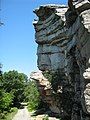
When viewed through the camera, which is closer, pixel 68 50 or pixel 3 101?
pixel 68 50

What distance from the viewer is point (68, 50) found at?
29.3 m

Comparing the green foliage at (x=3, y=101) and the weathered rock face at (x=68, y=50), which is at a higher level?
the weathered rock face at (x=68, y=50)

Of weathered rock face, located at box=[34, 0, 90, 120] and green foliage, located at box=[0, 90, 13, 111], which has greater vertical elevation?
weathered rock face, located at box=[34, 0, 90, 120]

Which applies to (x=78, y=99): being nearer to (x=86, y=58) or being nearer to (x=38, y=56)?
(x=86, y=58)

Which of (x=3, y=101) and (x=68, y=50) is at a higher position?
(x=68, y=50)

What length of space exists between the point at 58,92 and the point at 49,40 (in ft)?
28.7

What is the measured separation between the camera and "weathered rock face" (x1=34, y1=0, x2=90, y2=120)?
2270 cm

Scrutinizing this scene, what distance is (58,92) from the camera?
42.9 metres

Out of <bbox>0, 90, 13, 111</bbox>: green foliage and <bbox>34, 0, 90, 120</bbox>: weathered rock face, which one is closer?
<bbox>34, 0, 90, 120</bbox>: weathered rock face

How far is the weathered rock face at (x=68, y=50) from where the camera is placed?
2270 cm

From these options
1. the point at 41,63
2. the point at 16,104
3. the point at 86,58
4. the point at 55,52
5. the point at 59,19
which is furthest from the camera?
the point at 16,104

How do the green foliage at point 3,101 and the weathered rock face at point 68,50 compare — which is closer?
the weathered rock face at point 68,50

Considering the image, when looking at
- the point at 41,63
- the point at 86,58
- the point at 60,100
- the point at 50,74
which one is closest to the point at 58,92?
the point at 60,100

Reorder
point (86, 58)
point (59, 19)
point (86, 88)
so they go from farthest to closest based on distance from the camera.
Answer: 1. point (59, 19)
2. point (86, 58)
3. point (86, 88)
